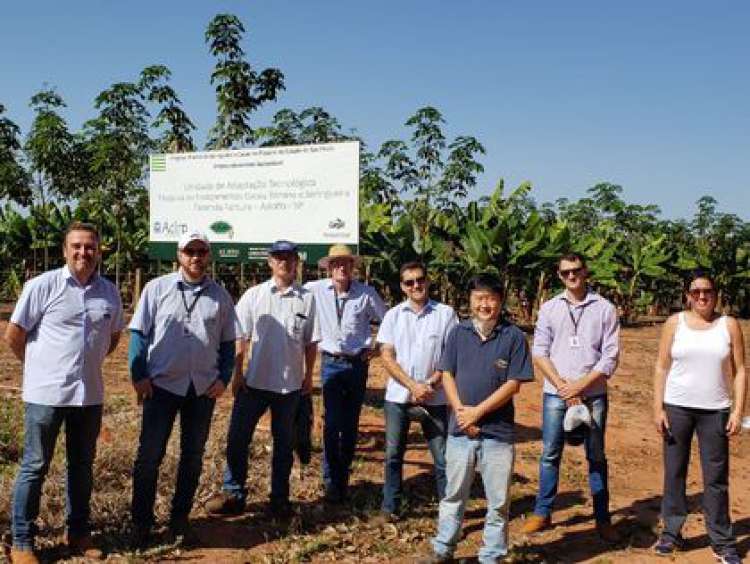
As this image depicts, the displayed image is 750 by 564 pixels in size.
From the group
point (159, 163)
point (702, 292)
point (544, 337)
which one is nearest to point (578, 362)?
point (544, 337)

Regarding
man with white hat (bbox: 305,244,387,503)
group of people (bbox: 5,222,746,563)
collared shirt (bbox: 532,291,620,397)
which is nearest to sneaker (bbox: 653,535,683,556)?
group of people (bbox: 5,222,746,563)

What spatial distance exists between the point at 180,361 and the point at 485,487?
1800 millimetres

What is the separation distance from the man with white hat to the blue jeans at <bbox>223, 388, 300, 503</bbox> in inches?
20.4

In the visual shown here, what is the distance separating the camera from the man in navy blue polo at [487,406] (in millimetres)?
3998

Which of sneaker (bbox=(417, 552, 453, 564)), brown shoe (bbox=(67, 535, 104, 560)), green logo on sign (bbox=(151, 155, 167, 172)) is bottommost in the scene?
sneaker (bbox=(417, 552, 453, 564))

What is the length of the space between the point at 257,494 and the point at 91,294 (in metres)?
2.17

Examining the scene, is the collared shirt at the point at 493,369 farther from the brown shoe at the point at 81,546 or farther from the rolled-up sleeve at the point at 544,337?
the brown shoe at the point at 81,546

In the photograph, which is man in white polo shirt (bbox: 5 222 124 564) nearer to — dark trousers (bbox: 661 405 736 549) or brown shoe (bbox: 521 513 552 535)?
brown shoe (bbox: 521 513 552 535)

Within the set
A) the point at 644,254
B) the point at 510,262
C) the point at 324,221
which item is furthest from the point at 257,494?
the point at 644,254

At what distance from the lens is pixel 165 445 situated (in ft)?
14.2

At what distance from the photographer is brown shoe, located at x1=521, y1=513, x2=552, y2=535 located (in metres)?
4.98

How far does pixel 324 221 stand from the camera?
27.0ft

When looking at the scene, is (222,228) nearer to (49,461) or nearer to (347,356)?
(347,356)

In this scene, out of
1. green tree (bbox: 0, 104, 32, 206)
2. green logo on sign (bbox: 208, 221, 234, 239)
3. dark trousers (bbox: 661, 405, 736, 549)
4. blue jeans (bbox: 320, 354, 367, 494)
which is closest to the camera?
dark trousers (bbox: 661, 405, 736, 549)
